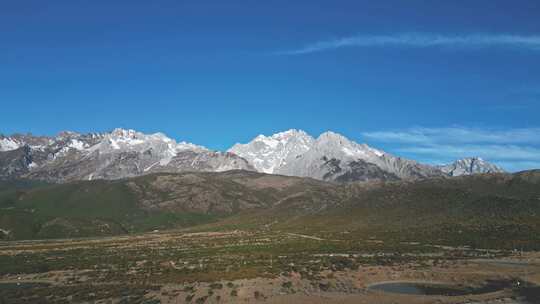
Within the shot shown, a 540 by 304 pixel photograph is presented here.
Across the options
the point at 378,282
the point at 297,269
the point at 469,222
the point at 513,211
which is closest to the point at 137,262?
the point at 297,269

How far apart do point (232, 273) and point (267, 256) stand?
25.9m

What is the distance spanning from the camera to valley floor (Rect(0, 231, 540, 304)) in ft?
233

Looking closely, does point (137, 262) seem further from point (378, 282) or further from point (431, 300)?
point (431, 300)

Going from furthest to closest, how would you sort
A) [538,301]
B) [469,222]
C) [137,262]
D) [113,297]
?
[469,222] < [137,262] < [113,297] < [538,301]

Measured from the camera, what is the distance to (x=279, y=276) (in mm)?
86625

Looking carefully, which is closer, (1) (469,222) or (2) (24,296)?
(2) (24,296)

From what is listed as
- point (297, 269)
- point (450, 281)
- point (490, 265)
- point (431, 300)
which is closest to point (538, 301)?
point (431, 300)

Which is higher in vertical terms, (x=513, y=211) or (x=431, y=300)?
(x=513, y=211)

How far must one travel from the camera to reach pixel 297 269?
92.9 metres

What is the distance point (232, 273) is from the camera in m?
91.7

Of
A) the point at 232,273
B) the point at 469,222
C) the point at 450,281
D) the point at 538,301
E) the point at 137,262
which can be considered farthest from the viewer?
the point at 469,222

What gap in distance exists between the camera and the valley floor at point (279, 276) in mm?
71000

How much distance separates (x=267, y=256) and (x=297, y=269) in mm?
24657

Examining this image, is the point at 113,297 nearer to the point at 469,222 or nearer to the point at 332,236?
the point at 332,236
